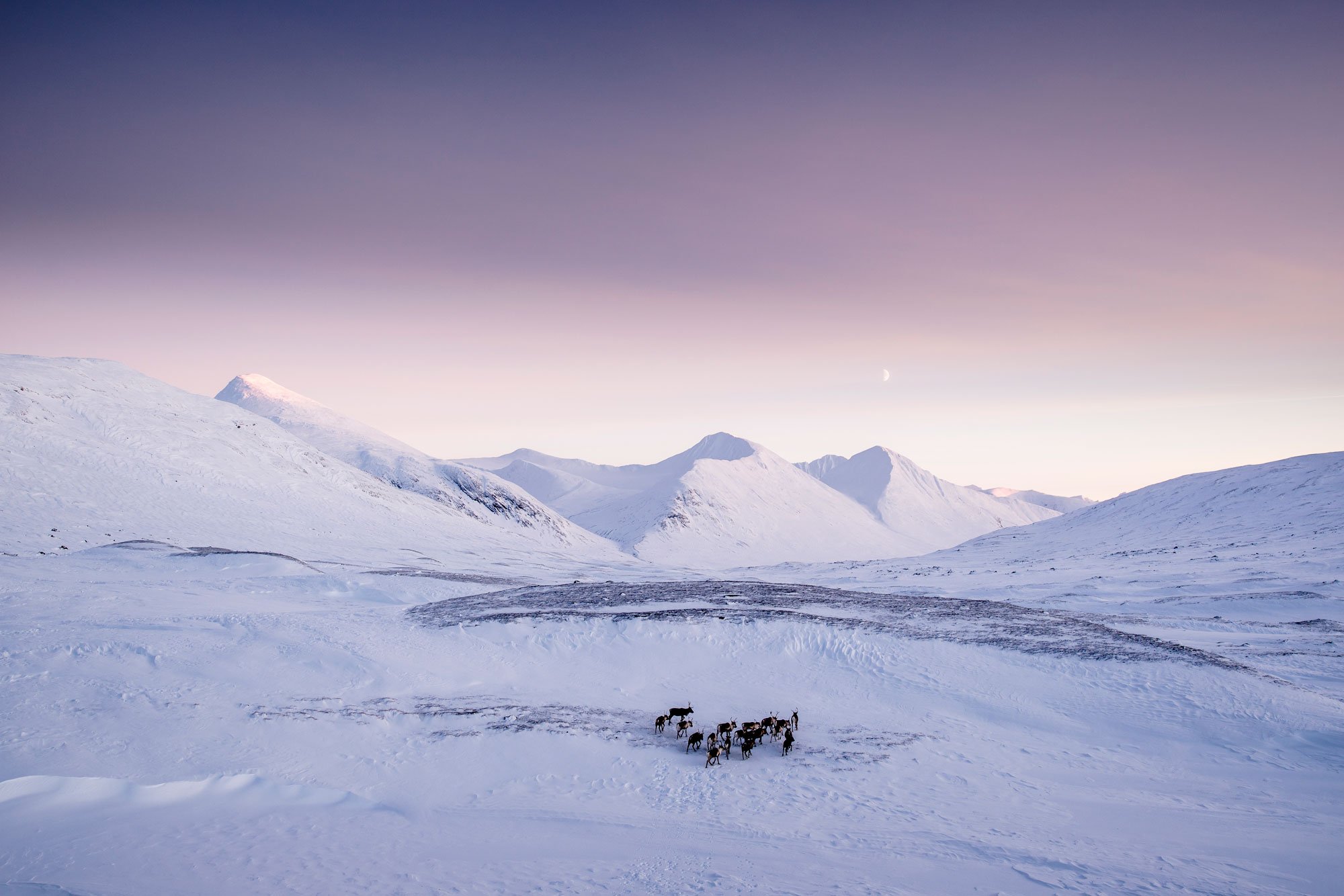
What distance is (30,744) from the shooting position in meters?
13.8

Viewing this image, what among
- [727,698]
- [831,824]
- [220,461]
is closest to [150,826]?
[831,824]

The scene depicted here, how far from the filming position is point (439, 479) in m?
143

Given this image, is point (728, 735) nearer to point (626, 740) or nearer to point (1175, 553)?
point (626, 740)

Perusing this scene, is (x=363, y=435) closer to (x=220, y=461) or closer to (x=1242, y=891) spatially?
(x=220, y=461)

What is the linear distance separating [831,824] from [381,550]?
63521mm

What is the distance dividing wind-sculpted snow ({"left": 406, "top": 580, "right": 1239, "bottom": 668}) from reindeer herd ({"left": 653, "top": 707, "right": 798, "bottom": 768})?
7.59 metres

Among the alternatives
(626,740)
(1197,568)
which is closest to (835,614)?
(626,740)

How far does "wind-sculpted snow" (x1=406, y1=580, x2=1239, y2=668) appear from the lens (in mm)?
22844

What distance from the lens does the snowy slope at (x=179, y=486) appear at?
57.0 meters

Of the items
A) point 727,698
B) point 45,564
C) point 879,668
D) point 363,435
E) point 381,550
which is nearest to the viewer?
point 727,698

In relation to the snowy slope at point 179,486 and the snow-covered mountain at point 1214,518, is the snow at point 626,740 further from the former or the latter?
the snow-covered mountain at point 1214,518

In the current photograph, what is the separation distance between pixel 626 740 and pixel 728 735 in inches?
98.3

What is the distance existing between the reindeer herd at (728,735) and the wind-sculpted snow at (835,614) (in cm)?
759

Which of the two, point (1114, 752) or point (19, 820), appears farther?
point (1114, 752)
